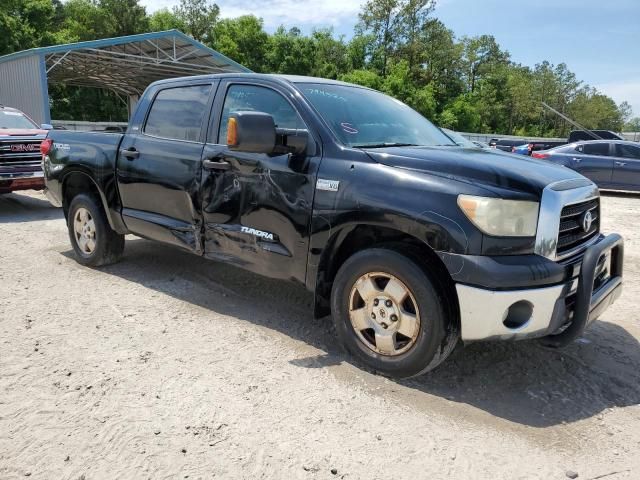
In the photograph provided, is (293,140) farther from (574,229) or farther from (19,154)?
(19,154)

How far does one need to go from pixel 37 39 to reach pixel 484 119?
46.7 m

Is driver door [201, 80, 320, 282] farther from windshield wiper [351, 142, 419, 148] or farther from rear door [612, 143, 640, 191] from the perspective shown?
rear door [612, 143, 640, 191]

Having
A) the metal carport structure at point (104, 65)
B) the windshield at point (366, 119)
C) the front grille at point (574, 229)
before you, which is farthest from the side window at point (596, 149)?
the metal carport structure at point (104, 65)

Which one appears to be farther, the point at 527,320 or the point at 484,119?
the point at 484,119

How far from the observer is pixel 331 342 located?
12.2 feet

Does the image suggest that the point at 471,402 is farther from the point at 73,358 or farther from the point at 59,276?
the point at 59,276

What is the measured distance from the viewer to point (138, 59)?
22.1 meters

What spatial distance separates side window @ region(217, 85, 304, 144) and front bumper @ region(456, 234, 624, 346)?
169 centimetres

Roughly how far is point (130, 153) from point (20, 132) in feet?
19.1

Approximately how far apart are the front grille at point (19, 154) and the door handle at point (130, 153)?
5120 millimetres

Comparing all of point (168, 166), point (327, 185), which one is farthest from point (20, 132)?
point (327, 185)

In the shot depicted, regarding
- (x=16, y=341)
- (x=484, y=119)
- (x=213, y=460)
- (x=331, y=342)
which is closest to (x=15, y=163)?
(x=16, y=341)

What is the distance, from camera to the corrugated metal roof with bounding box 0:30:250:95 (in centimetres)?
1888

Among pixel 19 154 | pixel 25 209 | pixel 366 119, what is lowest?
pixel 25 209
